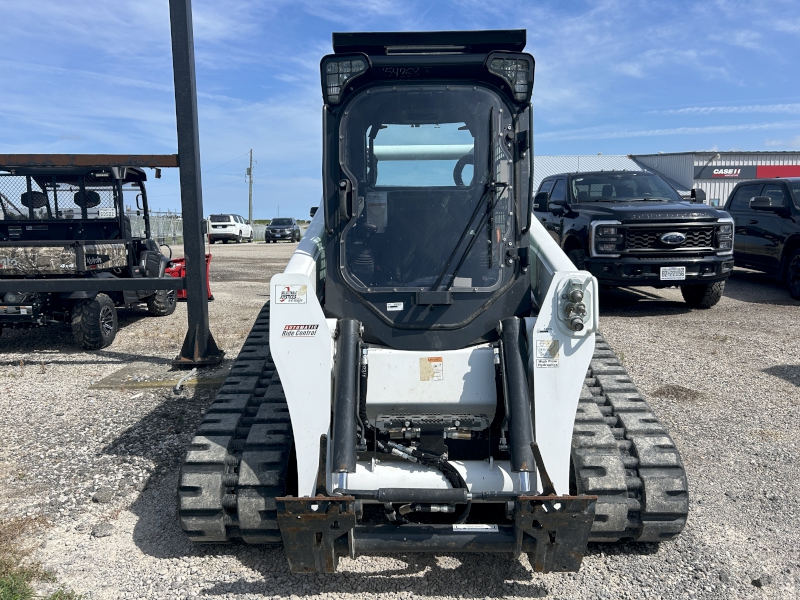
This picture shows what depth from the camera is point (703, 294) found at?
10.6 metres

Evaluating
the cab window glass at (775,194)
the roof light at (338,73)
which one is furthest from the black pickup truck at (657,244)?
the roof light at (338,73)

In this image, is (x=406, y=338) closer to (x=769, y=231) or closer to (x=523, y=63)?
(x=523, y=63)

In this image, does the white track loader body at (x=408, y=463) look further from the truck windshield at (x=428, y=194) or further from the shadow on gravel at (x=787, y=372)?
the shadow on gravel at (x=787, y=372)

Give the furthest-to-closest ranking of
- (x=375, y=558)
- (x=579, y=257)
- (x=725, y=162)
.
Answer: (x=725, y=162)
(x=579, y=257)
(x=375, y=558)

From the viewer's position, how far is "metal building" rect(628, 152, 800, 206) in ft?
117

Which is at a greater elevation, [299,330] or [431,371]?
[299,330]

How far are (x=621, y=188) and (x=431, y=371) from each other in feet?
27.7

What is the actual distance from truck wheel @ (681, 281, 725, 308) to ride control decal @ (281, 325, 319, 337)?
8614 millimetres

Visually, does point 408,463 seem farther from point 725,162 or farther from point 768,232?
point 725,162

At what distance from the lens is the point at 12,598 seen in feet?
10.0

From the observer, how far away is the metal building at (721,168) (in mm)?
35688

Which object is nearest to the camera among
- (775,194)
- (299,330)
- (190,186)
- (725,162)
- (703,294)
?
(299,330)

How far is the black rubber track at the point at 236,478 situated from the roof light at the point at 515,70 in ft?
7.62

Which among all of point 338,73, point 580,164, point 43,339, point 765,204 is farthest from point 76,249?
point 580,164
